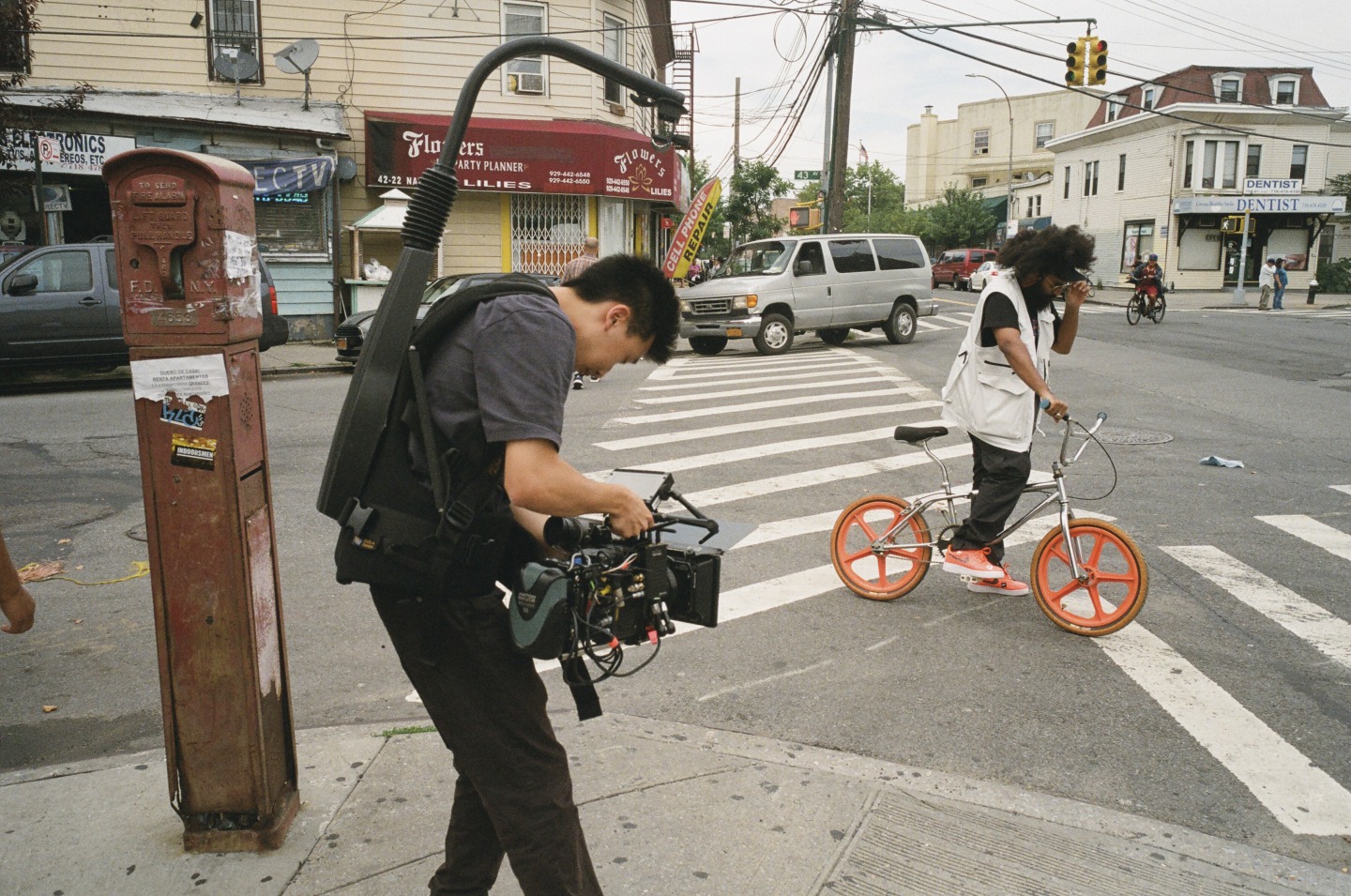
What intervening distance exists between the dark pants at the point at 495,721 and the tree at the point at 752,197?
38015 mm

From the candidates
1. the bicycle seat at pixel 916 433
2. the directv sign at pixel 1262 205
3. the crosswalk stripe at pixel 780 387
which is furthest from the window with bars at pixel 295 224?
the directv sign at pixel 1262 205

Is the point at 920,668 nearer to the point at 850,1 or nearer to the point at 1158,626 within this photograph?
the point at 1158,626

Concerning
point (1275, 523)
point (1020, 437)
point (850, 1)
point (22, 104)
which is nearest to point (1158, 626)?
point (1020, 437)

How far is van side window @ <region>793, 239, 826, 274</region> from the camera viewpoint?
60.6 feet

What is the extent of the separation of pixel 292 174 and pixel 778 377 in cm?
967

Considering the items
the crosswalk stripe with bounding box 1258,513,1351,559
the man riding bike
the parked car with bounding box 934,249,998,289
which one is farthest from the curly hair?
the parked car with bounding box 934,249,998,289

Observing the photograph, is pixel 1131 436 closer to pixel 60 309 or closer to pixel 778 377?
pixel 778 377

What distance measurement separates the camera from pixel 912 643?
5113 mm

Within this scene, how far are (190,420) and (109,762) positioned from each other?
159 cm

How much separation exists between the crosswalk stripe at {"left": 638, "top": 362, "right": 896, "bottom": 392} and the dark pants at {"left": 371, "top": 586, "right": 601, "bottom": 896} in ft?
37.2

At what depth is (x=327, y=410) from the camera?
37.6 feet

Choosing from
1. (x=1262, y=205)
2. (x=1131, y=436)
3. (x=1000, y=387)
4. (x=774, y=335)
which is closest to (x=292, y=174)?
(x=774, y=335)

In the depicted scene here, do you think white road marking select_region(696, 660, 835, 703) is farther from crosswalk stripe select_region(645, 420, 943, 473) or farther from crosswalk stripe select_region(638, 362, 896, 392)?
crosswalk stripe select_region(638, 362, 896, 392)

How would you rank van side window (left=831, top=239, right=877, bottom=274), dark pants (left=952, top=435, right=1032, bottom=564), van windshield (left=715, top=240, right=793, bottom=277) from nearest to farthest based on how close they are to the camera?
dark pants (left=952, top=435, right=1032, bottom=564) < van windshield (left=715, top=240, right=793, bottom=277) < van side window (left=831, top=239, right=877, bottom=274)
